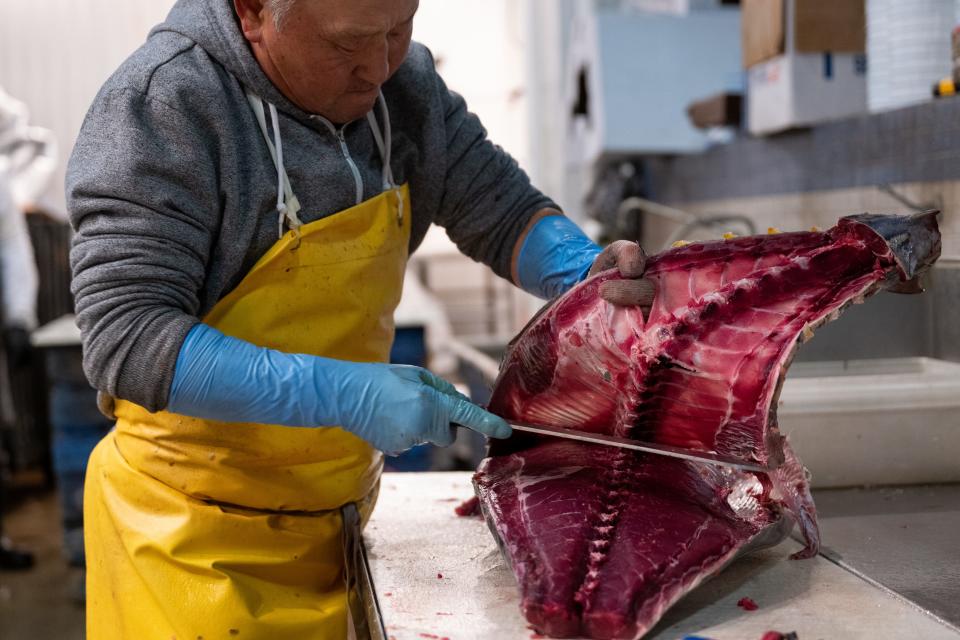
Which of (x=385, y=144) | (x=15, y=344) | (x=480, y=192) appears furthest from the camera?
(x=15, y=344)

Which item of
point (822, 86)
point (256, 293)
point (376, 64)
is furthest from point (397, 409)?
point (822, 86)

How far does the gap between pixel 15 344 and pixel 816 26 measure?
17.0 feet

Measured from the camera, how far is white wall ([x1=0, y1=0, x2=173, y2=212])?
9477 mm

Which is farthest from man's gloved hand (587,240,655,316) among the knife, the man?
the knife

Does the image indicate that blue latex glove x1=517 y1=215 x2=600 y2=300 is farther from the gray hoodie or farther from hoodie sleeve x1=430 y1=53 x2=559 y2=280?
the gray hoodie

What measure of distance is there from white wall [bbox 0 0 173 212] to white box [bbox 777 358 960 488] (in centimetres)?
895

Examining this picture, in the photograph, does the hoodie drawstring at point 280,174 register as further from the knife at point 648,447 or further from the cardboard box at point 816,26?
the cardboard box at point 816,26

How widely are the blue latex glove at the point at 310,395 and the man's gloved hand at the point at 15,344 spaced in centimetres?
522

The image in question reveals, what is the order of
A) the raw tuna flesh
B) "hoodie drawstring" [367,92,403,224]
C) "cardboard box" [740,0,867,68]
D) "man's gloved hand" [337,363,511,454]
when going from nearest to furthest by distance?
the raw tuna flesh → "man's gloved hand" [337,363,511,454] → "hoodie drawstring" [367,92,403,224] → "cardboard box" [740,0,867,68]

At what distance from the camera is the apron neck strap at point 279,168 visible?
5.66 feet

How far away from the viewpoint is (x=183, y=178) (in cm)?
160

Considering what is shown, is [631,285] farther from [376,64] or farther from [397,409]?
[376,64]

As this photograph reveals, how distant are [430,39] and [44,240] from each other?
3645 millimetres

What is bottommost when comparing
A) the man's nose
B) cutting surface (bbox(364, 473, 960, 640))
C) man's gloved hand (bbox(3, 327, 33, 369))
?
man's gloved hand (bbox(3, 327, 33, 369))
